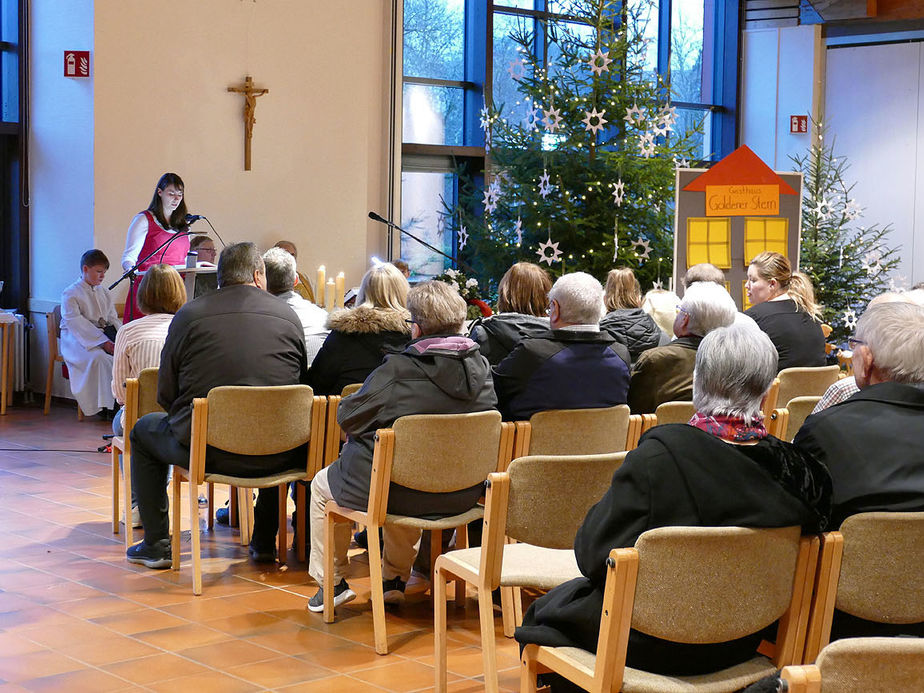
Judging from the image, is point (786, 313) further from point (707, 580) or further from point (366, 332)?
point (707, 580)

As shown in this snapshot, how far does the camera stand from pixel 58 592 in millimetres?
4316

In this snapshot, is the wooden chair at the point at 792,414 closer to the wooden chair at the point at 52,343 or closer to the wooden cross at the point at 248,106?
the wooden chair at the point at 52,343

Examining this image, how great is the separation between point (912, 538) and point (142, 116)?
768cm

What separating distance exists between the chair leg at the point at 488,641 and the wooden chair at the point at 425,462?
74 cm

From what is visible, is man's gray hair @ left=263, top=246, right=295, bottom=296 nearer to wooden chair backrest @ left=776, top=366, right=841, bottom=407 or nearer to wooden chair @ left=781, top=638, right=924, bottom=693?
wooden chair backrest @ left=776, top=366, right=841, bottom=407

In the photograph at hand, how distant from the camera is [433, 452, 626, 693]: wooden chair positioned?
9.95ft

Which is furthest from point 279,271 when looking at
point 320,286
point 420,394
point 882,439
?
point 882,439

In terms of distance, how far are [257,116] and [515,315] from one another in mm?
5628

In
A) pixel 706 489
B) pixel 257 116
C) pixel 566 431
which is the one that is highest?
pixel 257 116

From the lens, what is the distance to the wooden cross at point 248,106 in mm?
9469

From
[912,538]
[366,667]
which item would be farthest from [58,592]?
[912,538]

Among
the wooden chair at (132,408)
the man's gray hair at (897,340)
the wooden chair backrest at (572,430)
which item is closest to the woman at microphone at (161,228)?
the wooden chair at (132,408)

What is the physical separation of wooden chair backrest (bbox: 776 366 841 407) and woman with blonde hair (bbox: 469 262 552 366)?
1171mm

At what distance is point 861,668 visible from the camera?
1.67m
